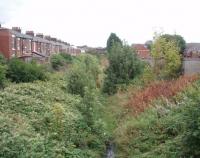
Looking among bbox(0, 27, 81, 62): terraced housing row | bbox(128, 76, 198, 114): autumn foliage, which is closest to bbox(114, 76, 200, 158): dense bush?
bbox(128, 76, 198, 114): autumn foliage

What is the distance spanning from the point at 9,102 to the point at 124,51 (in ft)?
72.2

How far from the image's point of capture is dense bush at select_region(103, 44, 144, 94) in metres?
41.4

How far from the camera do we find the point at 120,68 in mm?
41500

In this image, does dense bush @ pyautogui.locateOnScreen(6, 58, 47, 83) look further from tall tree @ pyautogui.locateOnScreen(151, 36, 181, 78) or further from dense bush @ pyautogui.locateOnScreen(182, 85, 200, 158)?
dense bush @ pyautogui.locateOnScreen(182, 85, 200, 158)

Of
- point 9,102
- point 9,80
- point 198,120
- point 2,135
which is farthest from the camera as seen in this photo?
point 9,80

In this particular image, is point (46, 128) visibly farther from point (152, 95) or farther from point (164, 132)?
point (152, 95)

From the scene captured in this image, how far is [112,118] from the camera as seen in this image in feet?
94.9

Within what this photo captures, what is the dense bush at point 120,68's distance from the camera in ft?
136

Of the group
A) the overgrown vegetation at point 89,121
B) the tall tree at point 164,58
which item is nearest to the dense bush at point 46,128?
the overgrown vegetation at point 89,121

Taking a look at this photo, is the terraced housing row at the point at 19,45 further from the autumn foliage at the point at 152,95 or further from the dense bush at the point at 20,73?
the autumn foliage at the point at 152,95

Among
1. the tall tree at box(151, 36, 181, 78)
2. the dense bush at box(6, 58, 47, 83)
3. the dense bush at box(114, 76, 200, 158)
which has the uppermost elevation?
the tall tree at box(151, 36, 181, 78)

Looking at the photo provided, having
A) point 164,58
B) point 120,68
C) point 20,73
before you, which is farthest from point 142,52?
point 20,73

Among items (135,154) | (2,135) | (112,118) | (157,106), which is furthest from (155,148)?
(112,118)

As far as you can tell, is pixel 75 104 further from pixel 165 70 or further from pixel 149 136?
pixel 165 70
